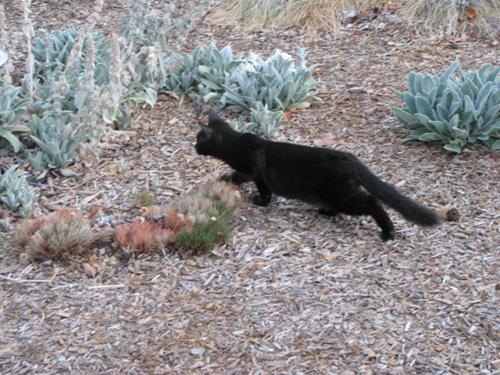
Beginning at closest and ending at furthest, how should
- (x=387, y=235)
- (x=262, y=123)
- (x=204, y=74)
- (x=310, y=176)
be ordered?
(x=387, y=235), (x=310, y=176), (x=262, y=123), (x=204, y=74)

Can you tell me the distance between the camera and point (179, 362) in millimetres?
3746

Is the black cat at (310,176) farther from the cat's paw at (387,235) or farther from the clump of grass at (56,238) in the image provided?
the clump of grass at (56,238)

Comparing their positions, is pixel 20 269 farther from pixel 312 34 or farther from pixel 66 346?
pixel 312 34

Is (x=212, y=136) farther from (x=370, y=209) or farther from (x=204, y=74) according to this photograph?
(x=204, y=74)

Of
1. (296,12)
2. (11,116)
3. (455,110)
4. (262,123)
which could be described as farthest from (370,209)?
(296,12)

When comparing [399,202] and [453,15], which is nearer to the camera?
[399,202]

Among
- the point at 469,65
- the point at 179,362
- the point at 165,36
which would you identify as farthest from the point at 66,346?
the point at 469,65

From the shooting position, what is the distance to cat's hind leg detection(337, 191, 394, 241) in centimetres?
470

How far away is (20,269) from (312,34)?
432 centimetres

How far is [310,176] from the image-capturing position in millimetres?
4902

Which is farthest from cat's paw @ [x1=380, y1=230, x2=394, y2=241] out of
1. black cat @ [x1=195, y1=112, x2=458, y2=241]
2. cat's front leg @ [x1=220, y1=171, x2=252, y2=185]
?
cat's front leg @ [x1=220, y1=171, x2=252, y2=185]

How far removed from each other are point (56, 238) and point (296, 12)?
14.6ft

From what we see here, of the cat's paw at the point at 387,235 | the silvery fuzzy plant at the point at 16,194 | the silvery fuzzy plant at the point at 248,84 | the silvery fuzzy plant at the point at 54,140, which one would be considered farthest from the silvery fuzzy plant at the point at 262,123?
the silvery fuzzy plant at the point at 16,194

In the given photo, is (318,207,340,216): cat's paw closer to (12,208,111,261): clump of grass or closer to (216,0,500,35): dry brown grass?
(12,208,111,261): clump of grass
